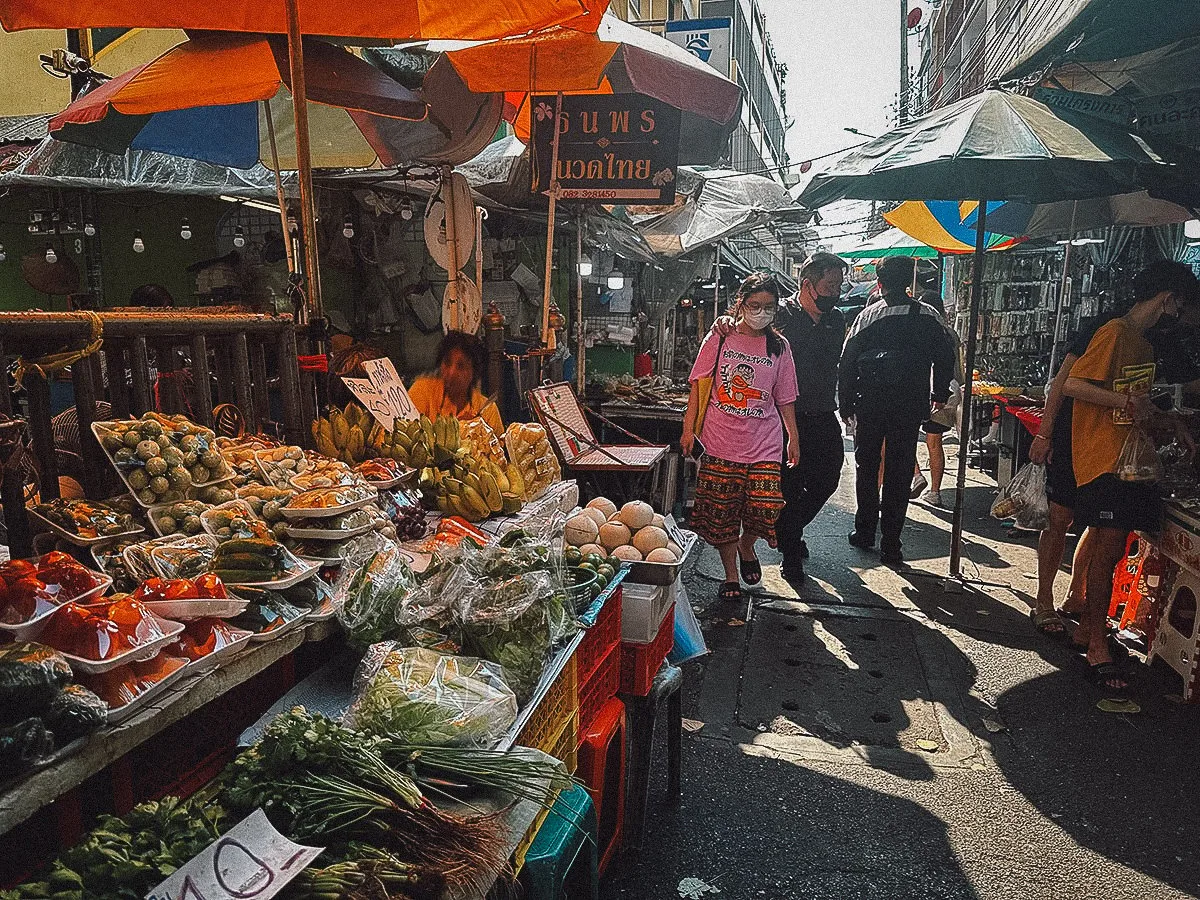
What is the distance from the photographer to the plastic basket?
2.21 meters

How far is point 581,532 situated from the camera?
3.53 meters

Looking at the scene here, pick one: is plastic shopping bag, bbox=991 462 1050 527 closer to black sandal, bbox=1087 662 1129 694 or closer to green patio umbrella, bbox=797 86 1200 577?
green patio umbrella, bbox=797 86 1200 577

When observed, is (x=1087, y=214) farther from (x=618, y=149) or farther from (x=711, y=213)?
(x=618, y=149)

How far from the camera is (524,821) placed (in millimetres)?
1779

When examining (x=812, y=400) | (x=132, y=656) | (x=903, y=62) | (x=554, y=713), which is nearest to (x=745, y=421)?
(x=812, y=400)

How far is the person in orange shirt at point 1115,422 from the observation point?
4352 mm

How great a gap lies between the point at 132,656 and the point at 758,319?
4.30 metres

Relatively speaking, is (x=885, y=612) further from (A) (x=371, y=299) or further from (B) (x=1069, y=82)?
(A) (x=371, y=299)

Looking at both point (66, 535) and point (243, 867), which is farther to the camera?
point (66, 535)

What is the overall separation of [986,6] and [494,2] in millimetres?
19807

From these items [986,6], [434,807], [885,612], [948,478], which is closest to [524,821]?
[434,807]

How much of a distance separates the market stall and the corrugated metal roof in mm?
6900

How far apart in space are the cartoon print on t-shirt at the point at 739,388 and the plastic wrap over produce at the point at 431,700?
3.56 meters

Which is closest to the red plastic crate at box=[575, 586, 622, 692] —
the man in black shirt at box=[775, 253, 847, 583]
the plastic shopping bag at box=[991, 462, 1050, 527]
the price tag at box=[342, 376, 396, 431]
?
the price tag at box=[342, 376, 396, 431]
